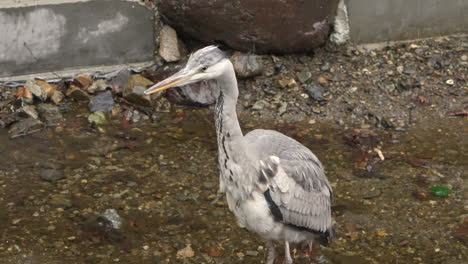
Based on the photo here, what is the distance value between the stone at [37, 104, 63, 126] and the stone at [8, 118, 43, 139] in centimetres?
12

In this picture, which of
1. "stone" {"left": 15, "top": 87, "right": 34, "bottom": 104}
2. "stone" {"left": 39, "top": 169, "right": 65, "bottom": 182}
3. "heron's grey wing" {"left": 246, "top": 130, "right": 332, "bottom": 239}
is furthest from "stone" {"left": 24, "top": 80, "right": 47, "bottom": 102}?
"heron's grey wing" {"left": 246, "top": 130, "right": 332, "bottom": 239}

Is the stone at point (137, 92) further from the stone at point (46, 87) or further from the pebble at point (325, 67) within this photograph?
the pebble at point (325, 67)

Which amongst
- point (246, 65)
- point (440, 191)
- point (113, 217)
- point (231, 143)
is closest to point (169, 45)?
point (246, 65)

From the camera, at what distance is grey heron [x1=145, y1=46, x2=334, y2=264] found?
13.0 ft

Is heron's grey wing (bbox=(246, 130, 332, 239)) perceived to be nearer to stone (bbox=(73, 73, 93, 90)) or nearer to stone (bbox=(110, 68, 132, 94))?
stone (bbox=(110, 68, 132, 94))

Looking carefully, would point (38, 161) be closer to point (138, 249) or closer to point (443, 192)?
point (138, 249)

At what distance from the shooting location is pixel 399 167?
5887mm

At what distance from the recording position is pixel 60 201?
530 cm

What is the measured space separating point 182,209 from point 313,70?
2386mm

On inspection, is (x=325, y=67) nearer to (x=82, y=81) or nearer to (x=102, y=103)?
(x=102, y=103)

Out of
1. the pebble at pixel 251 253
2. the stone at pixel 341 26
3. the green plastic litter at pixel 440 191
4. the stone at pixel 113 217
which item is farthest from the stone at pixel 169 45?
the green plastic litter at pixel 440 191

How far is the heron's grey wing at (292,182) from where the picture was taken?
14.2ft

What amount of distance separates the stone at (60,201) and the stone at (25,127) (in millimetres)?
1001

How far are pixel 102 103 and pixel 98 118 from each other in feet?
0.70
